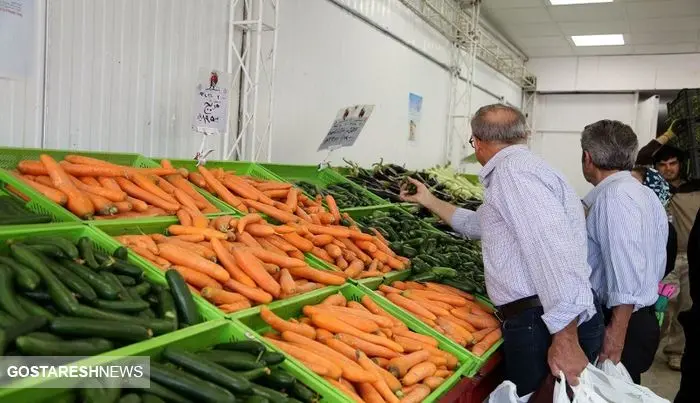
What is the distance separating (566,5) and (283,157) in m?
6.88

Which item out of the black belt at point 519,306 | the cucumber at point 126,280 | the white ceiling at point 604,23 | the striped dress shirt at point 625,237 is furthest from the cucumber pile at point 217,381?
the white ceiling at point 604,23

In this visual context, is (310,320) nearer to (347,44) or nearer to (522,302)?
(522,302)

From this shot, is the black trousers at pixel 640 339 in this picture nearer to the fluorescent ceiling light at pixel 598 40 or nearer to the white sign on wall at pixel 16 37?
the white sign on wall at pixel 16 37

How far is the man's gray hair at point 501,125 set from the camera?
2602 mm

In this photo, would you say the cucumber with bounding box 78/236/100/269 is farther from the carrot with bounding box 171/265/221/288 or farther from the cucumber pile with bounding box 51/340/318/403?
the cucumber pile with bounding box 51/340/318/403

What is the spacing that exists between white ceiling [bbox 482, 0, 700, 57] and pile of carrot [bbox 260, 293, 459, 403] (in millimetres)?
9000

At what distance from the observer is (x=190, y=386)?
1430mm

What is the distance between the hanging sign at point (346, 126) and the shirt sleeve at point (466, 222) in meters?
1.20

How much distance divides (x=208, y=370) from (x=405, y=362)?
0.93m

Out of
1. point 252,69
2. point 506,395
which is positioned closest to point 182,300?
point 506,395

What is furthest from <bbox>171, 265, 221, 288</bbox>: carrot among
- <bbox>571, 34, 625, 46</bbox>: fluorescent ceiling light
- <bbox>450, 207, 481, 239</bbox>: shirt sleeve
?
<bbox>571, 34, 625, 46</bbox>: fluorescent ceiling light

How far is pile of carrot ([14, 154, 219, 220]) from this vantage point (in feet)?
7.64

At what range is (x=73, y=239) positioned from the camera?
2064mm

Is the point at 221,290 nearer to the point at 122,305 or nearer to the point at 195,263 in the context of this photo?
the point at 195,263
